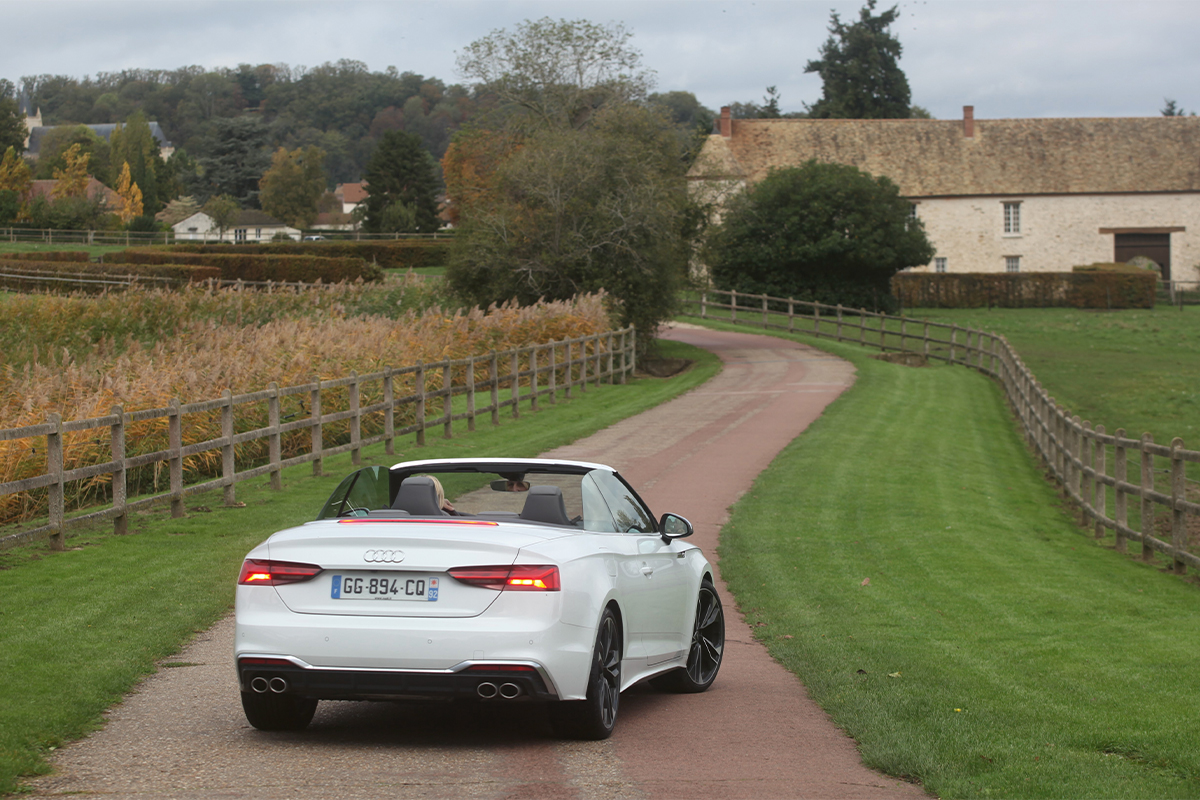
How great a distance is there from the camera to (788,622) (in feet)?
32.9

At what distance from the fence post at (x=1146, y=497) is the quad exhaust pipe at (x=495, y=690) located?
10.6 m

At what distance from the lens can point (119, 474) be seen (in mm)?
12742

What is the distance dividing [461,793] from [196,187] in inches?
5639

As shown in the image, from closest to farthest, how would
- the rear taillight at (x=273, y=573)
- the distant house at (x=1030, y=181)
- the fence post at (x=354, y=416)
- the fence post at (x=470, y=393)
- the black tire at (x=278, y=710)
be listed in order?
the rear taillight at (x=273, y=573) → the black tire at (x=278, y=710) → the fence post at (x=354, y=416) → the fence post at (x=470, y=393) → the distant house at (x=1030, y=181)

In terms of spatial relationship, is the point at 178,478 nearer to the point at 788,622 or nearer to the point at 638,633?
the point at 788,622

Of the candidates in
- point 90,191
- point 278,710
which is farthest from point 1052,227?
point 90,191

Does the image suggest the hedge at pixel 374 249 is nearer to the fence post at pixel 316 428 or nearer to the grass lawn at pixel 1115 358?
the grass lawn at pixel 1115 358

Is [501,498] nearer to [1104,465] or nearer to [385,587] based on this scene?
[385,587]

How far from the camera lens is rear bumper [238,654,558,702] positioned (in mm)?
5703

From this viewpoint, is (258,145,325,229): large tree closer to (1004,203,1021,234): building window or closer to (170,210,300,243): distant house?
(170,210,300,243): distant house

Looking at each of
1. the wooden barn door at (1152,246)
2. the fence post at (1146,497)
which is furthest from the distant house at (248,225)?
the fence post at (1146,497)

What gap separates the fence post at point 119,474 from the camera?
1259 centimetres

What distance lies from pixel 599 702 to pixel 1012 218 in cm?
7387

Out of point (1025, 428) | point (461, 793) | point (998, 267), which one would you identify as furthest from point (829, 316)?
point (461, 793)
